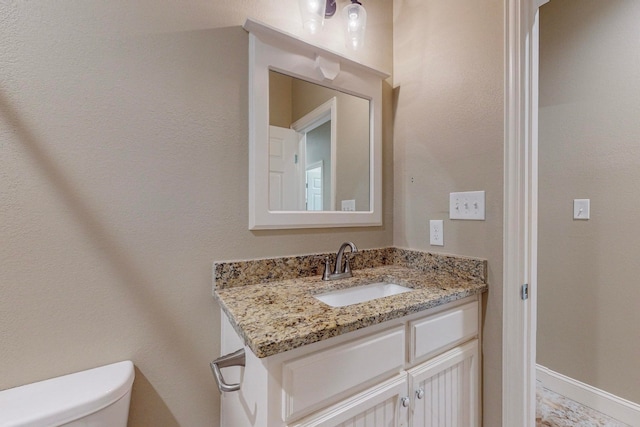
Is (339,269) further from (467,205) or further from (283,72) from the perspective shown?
(283,72)

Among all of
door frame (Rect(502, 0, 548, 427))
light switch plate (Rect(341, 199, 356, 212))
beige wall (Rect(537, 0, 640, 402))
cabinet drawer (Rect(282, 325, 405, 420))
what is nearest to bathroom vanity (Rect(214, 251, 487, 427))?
cabinet drawer (Rect(282, 325, 405, 420))

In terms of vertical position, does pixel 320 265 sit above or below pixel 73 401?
above

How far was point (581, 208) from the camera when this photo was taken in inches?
63.8

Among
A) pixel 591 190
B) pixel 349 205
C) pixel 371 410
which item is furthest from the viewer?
pixel 591 190

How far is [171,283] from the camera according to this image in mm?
948

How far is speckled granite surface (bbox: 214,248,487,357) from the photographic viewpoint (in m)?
0.68

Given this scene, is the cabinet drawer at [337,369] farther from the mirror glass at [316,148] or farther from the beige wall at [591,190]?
the beige wall at [591,190]

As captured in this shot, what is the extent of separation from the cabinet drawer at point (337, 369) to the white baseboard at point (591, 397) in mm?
1599

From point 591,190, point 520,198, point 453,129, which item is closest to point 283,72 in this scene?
point 453,129

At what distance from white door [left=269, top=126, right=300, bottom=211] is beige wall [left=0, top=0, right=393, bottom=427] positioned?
0.12m

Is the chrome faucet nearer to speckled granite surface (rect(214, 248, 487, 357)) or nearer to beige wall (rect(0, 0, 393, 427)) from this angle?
speckled granite surface (rect(214, 248, 487, 357))

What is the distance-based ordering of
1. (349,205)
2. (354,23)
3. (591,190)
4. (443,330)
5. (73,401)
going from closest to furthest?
(73,401) → (443,330) → (354,23) → (349,205) → (591,190)

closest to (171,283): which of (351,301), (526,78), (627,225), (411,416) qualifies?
(351,301)

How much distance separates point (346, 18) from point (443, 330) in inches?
55.3
